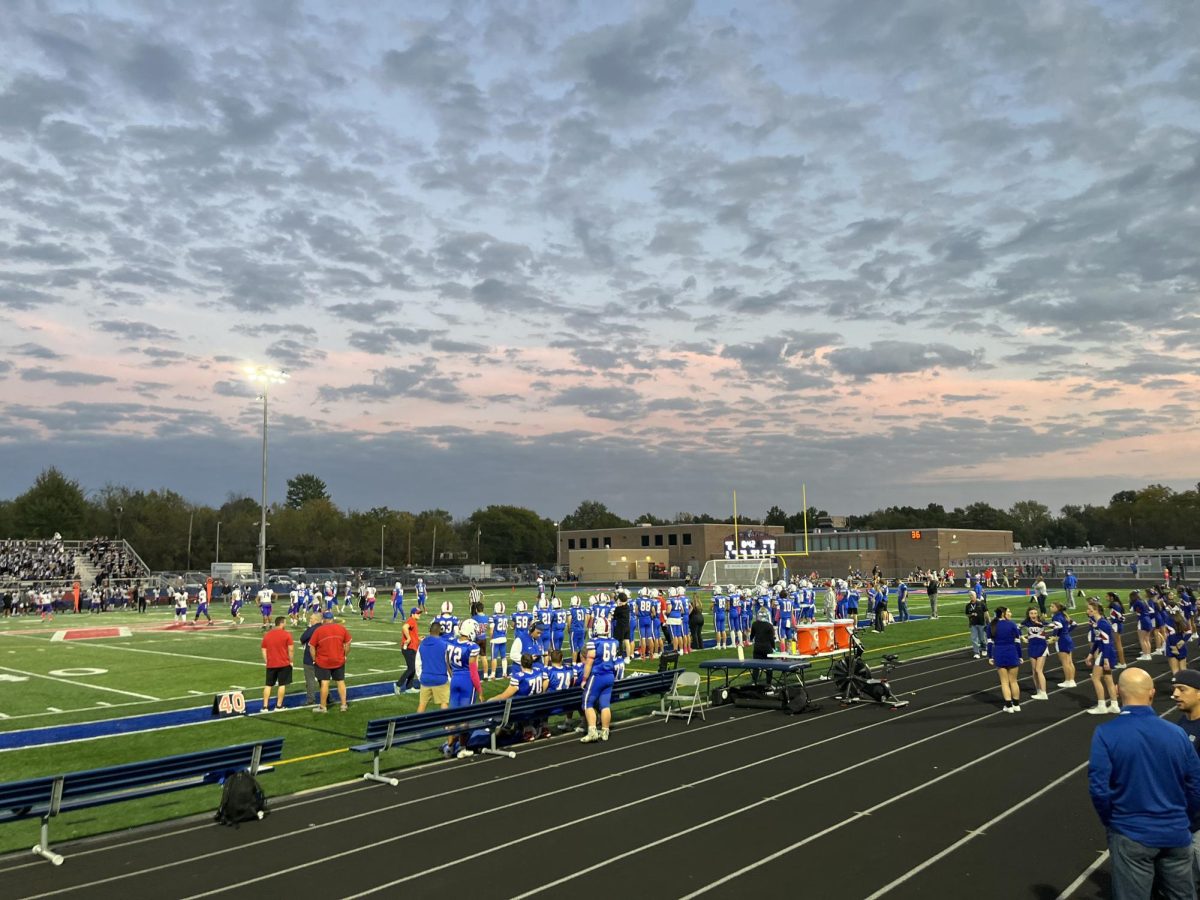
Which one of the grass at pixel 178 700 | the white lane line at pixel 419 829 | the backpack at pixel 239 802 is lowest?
the grass at pixel 178 700

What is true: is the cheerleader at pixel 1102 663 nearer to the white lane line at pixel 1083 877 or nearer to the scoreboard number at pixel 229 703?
the white lane line at pixel 1083 877

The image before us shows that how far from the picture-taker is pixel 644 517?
16100 cm

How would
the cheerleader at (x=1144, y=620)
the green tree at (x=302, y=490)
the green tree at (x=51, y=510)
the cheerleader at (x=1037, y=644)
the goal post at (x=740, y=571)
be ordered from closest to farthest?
the cheerleader at (x=1037, y=644), the cheerleader at (x=1144, y=620), the goal post at (x=740, y=571), the green tree at (x=51, y=510), the green tree at (x=302, y=490)

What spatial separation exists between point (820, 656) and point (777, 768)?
11499 millimetres

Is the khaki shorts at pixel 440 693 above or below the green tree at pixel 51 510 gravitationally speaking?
below

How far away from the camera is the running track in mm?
7156

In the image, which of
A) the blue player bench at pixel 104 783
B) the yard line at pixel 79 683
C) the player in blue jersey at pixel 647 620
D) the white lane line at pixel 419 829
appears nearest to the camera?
the white lane line at pixel 419 829

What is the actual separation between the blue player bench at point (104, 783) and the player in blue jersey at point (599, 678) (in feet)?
15.8

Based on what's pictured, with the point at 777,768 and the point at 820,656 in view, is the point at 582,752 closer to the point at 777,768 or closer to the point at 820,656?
the point at 777,768

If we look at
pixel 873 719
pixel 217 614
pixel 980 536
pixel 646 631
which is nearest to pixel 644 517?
pixel 980 536

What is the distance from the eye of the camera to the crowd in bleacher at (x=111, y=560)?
61.9 metres

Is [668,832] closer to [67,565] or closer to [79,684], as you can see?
[79,684]

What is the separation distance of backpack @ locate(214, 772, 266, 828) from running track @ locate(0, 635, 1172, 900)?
181 mm

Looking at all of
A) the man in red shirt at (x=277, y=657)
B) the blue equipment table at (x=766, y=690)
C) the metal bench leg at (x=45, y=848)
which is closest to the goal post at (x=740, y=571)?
the blue equipment table at (x=766, y=690)
